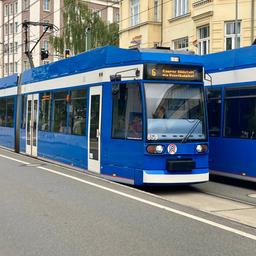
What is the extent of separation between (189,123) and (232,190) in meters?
2.02

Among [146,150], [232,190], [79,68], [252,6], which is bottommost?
[232,190]

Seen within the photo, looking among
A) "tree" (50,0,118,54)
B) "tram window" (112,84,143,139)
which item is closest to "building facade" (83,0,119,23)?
"tree" (50,0,118,54)

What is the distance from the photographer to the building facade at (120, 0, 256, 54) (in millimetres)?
25656

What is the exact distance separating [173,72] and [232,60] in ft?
6.55

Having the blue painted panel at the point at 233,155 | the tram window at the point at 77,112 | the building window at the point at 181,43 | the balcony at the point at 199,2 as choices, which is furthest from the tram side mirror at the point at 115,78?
the building window at the point at 181,43

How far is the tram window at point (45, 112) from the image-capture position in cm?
1675

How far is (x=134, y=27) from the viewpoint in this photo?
33.4 meters

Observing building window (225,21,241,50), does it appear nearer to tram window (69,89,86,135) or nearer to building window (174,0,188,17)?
building window (174,0,188,17)

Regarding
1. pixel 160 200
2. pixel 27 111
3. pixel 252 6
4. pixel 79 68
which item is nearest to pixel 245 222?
pixel 160 200

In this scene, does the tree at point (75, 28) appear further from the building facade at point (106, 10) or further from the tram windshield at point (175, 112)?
the tram windshield at point (175, 112)

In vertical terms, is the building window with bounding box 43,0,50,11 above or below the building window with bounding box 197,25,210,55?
above

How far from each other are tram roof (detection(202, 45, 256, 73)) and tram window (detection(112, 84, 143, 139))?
2.69 m

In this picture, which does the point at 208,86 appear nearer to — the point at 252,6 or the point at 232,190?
the point at 232,190

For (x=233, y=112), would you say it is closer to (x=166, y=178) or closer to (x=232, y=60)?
(x=232, y=60)
